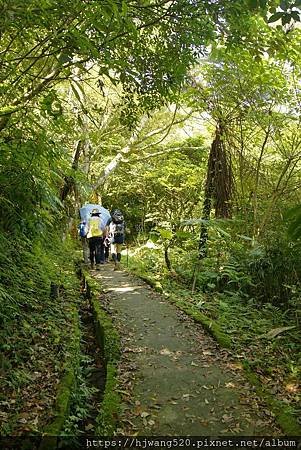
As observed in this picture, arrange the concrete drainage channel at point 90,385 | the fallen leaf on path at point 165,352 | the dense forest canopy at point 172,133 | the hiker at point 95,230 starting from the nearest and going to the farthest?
the concrete drainage channel at point 90,385 → the dense forest canopy at point 172,133 → the fallen leaf on path at point 165,352 → the hiker at point 95,230

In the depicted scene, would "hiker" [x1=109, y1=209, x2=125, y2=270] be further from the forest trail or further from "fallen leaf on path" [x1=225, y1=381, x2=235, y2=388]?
"fallen leaf on path" [x1=225, y1=381, x2=235, y2=388]

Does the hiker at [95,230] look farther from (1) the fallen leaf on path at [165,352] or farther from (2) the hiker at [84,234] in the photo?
(1) the fallen leaf on path at [165,352]

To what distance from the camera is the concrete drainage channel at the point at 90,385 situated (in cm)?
369

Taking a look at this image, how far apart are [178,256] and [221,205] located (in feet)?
9.08

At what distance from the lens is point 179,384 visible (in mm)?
4645

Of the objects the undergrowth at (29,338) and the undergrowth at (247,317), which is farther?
the undergrowth at (247,317)

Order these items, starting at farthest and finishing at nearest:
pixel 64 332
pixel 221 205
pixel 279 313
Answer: pixel 221 205 < pixel 279 313 < pixel 64 332

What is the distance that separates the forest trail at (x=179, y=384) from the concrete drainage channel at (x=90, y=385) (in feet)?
0.51

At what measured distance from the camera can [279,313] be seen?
7.30 metres

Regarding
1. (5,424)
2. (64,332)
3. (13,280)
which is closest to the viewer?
(5,424)

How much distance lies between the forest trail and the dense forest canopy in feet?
Result: 3.56

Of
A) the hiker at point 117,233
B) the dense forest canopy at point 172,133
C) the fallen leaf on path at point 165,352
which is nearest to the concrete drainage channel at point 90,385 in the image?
the fallen leaf on path at point 165,352

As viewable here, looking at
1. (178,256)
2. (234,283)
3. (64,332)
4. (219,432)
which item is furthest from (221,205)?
(219,432)

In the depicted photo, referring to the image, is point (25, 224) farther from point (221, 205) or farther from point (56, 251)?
point (56, 251)
